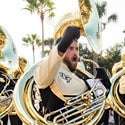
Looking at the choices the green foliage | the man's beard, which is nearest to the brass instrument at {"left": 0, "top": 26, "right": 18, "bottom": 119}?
the man's beard

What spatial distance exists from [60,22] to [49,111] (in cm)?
75

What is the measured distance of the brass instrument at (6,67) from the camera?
5.75 m

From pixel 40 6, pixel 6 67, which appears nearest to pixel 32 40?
pixel 40 6

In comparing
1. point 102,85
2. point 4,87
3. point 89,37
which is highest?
point 89,37

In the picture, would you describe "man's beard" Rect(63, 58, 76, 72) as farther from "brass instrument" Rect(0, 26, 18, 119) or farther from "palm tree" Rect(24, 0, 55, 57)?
"palm tree" Rect(24, 0, 55, 57)

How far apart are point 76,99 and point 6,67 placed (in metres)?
3.45

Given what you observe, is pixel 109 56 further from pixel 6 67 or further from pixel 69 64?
pixel 69 64

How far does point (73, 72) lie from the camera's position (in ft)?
10.6

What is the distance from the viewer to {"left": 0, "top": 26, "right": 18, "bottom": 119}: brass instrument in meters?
5.75

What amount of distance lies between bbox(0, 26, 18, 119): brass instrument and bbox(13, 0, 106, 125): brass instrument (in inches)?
81.0

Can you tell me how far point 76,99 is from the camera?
10.2 feet

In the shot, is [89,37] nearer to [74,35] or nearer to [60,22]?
[60,22]

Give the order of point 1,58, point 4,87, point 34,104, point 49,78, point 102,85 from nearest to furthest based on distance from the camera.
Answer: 1. point 49,78
2. point 102,85
3. point 34,104
4. point 4,87
5. point 1,58

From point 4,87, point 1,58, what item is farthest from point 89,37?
point 1,58
